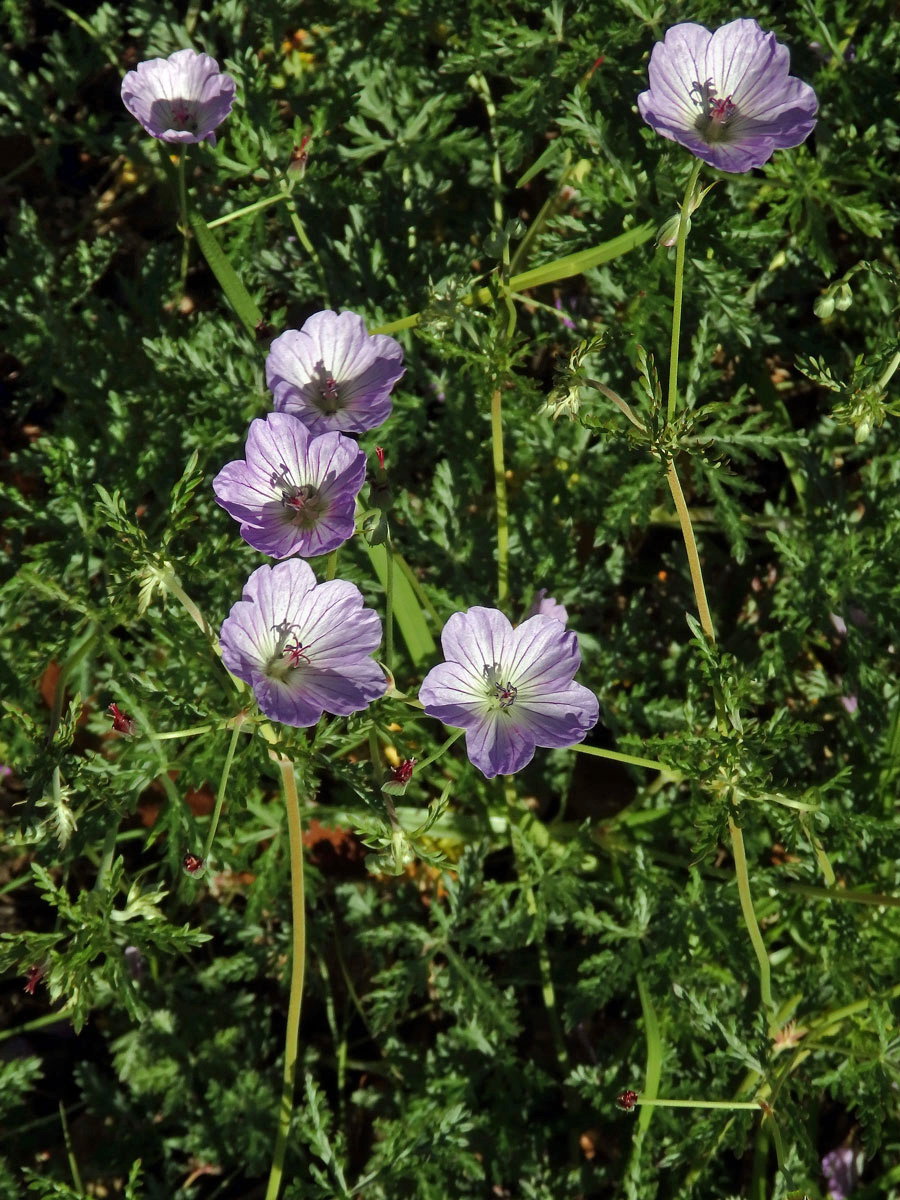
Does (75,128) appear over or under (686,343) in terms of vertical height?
over

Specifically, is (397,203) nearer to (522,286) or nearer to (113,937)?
(522,286)

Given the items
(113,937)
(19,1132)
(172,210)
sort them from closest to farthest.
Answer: (113,937) → (19,1132) → (172,210)

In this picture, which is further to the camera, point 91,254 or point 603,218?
point 91,254

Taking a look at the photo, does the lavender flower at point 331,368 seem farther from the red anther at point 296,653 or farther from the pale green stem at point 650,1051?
the pale green stem at point 650,1051

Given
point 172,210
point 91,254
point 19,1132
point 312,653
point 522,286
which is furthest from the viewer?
point 172,210

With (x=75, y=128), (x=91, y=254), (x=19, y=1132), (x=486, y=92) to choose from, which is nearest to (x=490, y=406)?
(x=486, y=92)
